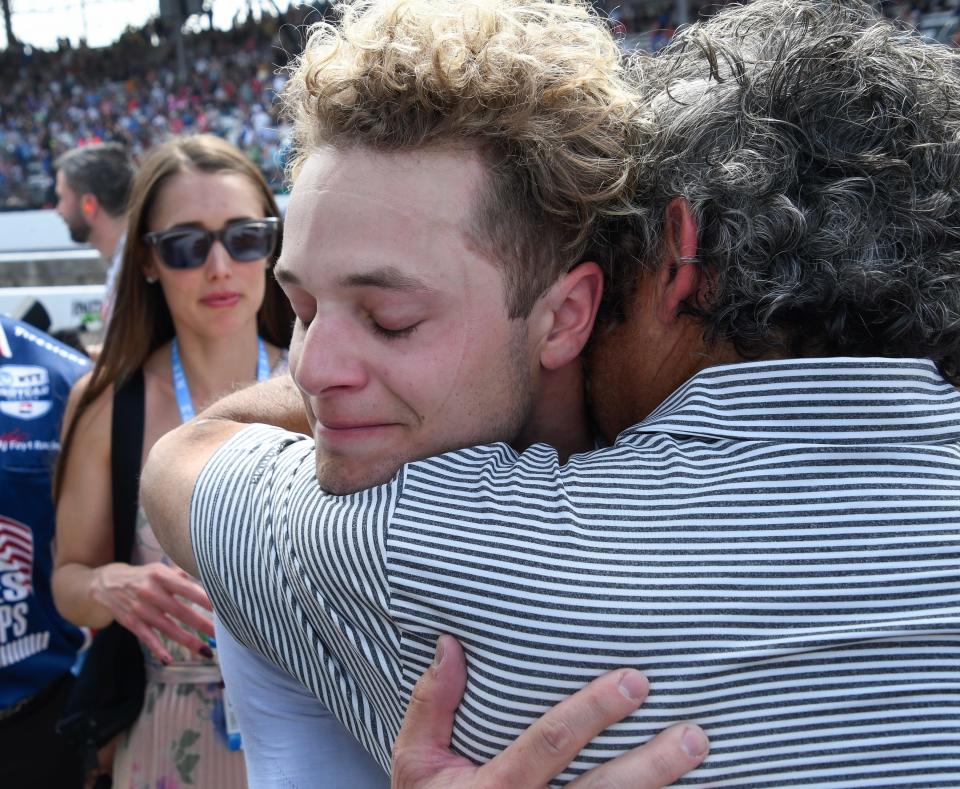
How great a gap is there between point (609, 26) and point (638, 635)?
1.07 m

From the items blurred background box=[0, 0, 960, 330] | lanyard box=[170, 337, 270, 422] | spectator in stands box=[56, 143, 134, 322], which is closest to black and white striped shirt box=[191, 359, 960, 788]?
lanyard box=[170, 337, 270, 422]

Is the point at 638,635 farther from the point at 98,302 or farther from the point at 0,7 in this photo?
the point at 0,7

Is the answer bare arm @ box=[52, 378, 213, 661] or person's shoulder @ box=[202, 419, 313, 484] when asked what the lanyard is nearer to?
bare arm @ box=[52, 378, 213, 661]

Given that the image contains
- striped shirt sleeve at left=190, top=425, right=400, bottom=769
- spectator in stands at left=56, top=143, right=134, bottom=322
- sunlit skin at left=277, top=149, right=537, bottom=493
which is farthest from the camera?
spectator in stands at left=56, top=143, right=134, bottom=322

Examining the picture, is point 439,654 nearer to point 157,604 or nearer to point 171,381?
point 157,604

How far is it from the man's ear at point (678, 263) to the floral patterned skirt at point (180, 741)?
5.96 feet

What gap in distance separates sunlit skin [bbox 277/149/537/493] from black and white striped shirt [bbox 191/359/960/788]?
0.34ft

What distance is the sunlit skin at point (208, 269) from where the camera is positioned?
300 centimetres

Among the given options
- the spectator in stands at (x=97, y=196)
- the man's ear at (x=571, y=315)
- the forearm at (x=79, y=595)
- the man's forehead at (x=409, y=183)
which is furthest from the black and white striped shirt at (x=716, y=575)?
the spectator in stands at (x=97, y=196)

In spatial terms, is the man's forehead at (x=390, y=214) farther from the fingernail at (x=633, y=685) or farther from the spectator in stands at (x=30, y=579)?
the spectator in stands at (x=30, y=579)

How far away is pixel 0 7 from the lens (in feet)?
107

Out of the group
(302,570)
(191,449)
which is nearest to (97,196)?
(191,449)

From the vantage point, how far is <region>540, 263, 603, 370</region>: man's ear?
1.40 metres

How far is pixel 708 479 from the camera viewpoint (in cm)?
112
